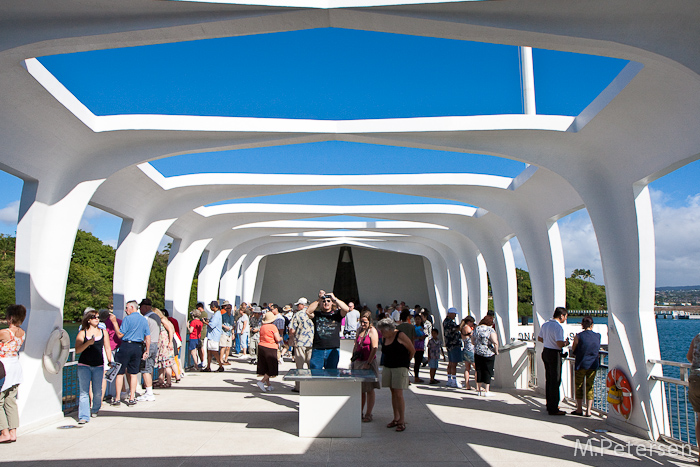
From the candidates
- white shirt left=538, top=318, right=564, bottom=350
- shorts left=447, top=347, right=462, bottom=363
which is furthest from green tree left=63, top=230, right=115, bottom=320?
white shirt left=538, top=318, right=564, bottom=350

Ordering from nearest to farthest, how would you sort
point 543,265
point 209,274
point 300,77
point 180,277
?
point 300,77
point 543,265
point 180,277
point 209,274

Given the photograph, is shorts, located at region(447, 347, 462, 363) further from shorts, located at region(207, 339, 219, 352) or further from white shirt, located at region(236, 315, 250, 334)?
white shirt, located at region(236, 315, 250, 334)

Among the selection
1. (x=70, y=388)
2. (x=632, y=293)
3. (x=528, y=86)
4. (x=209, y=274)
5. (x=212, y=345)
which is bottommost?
(x=70, y=388)

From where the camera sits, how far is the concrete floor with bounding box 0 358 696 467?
5.08m

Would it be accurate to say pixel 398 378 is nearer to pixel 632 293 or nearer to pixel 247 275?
pixel 632 293

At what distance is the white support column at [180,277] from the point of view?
1295 centimetres

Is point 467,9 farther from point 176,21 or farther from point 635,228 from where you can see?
point 635,228

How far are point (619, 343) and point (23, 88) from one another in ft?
25.1

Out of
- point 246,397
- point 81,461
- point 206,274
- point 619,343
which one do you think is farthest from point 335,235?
point 81,461

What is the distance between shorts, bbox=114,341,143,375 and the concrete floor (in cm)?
57

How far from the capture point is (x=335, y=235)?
22547 mm

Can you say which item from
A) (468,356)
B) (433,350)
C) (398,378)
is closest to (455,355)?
(468,356)

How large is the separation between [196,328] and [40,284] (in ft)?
14.8

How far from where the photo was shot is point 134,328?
748 cm
